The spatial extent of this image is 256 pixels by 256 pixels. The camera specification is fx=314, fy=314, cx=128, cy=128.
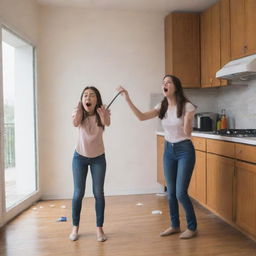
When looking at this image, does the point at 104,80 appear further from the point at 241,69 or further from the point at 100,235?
the point at 100,235

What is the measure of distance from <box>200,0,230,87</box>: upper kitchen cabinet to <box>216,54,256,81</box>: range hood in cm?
19

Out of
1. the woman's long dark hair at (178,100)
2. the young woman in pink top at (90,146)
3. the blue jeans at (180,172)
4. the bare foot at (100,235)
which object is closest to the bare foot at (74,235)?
the young woman in pink top at (90,146)

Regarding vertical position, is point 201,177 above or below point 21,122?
below

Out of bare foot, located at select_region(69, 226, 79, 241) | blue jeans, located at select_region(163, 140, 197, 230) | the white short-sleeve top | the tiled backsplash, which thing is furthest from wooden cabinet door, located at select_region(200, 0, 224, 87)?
bare foot, located at select_region(69, 226, 79, 241)

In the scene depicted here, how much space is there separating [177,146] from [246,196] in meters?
0.66

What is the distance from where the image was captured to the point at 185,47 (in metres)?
4.04

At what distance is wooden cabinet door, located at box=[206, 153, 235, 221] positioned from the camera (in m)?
2.72

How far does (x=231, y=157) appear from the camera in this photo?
2.69 m

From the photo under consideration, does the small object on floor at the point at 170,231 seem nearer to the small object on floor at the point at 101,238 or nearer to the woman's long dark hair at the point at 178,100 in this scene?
the small object on floor at the point at 101,238

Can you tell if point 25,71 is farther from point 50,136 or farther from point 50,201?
point 50,201

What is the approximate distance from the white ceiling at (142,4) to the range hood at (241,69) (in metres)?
1.03

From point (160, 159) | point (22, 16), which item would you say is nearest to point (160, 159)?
point (160, 159)

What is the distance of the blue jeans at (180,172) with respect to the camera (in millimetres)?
2574

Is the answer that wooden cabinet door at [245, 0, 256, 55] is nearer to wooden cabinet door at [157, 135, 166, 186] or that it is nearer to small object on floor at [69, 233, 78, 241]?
wooden cabinet door at [157, 135, 166, 186]
